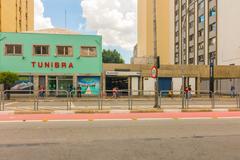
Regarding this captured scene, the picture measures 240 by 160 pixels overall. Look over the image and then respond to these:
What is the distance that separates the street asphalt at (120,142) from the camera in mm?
6520

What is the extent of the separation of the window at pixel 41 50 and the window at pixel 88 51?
3680 mm

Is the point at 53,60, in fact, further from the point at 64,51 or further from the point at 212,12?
the point at 212,12

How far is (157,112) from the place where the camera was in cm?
1605

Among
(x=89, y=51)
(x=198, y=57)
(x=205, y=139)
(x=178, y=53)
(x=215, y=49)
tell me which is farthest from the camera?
(x=178, y=53)

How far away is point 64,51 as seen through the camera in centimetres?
2906

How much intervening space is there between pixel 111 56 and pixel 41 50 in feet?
191

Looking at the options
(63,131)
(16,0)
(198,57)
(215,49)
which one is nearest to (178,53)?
(198,57)

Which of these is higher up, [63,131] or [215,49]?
[215,49]

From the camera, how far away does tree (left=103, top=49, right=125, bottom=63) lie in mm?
85375

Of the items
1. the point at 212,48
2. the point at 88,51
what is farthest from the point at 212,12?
the point at 88,51

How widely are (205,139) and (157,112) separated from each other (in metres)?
7.65

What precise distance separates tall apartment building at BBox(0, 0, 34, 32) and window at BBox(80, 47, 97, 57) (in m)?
20.4

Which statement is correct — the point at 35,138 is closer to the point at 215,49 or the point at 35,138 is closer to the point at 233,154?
the point at 233,154

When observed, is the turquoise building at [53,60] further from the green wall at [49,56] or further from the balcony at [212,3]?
the balcony at [212,3]
